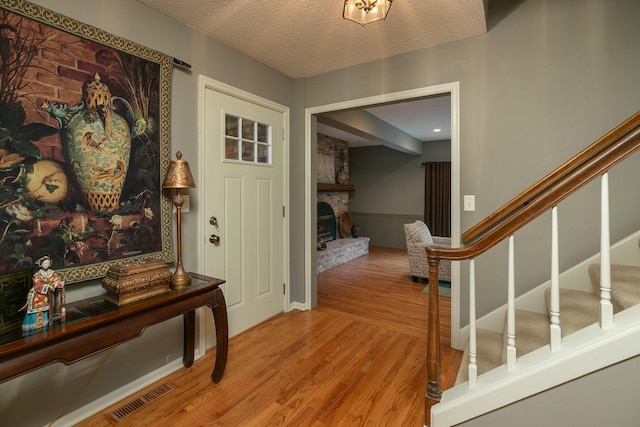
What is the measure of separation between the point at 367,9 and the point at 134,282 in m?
1.85

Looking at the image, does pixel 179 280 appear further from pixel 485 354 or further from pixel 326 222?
pixel 326 222

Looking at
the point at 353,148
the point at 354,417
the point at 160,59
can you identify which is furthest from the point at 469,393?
the point at 353,148

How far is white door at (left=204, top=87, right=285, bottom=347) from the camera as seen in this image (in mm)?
2398

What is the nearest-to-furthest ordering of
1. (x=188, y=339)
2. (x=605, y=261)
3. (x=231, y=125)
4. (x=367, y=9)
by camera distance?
1. (x=605, y=261)
2. (x=367, y=9)
3. (x=188, y=339)
4. (x=231, y=125)

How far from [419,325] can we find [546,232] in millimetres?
1358

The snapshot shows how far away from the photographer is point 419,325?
9.37 feet

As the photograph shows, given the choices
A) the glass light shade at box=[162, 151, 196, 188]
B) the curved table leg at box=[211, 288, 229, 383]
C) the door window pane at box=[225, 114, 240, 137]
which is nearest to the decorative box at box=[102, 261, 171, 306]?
the curved table leg at box=[211, 288, 229, 383]

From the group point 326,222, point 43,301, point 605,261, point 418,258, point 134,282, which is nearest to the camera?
point 605,261

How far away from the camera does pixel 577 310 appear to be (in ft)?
5.50

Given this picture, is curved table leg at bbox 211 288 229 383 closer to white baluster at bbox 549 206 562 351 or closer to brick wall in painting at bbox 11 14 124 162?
brick wall in painting at bbox 11 14 124 162

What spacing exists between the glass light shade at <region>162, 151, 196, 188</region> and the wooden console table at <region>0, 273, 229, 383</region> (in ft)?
2.06

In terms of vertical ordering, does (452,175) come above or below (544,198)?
above

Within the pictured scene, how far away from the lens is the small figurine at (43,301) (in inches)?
49.4

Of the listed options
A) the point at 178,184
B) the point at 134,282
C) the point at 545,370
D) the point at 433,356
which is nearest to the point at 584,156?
the point at 545,370
